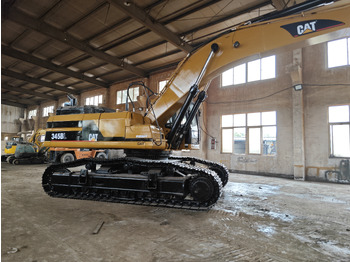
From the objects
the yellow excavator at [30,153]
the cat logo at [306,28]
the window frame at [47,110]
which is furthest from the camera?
the window frame at [47,110]

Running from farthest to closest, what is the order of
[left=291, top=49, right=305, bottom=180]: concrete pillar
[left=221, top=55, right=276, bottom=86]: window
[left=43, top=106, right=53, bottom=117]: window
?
[left=43, top=106, right=53, bottom=117]: window → [left=221, top=55, right=276, bottom=86]: window → [left=291, top=49, right=305, bottom=180]: concrete pillar

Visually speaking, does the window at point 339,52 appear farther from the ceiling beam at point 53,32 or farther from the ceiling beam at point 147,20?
A: the ceiling beam at point 53,32

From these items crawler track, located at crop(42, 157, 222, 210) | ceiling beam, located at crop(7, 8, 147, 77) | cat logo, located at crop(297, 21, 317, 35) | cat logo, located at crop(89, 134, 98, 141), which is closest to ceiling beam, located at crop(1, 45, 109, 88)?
ceiling beam, located at crop(7, 8, 147, 77)

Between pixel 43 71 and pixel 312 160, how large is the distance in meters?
19.2

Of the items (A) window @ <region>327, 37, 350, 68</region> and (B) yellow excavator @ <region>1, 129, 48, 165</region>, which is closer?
(A) window @ <region>327, 37, 350, 68</region>

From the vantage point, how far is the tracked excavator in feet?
14.2

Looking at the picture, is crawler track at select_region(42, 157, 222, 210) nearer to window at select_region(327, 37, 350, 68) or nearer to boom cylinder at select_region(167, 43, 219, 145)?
boom cylinder at select_region(167, 43, 219, 145)

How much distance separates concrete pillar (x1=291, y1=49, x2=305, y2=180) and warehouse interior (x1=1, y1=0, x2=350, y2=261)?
0.04 m

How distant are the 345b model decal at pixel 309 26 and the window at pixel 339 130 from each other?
6961 mm

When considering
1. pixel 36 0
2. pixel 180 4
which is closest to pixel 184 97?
pixel 180 4

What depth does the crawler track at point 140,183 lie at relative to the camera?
4.79 meters

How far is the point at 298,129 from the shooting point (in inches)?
A: 396

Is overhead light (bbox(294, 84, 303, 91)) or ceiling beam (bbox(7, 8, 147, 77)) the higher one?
ceiling beam (bbox(7, 8, 147, 77))

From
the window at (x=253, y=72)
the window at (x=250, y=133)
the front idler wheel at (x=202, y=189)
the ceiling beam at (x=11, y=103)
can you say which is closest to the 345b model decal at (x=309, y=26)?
the front idler wheel at (x=202, y=189)
